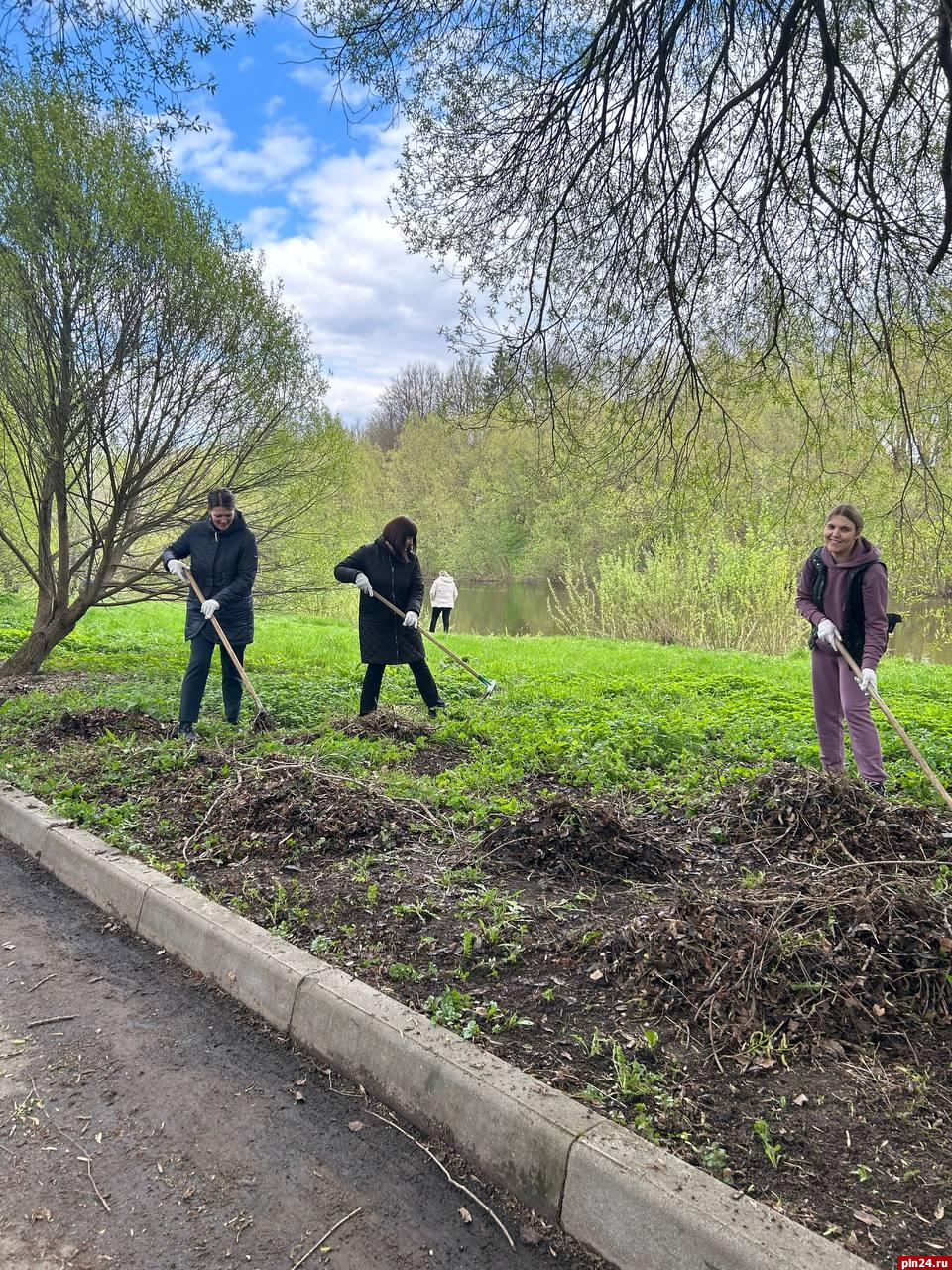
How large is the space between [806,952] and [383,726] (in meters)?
4.47

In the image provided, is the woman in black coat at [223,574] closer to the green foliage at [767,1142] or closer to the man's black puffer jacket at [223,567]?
the man's black puffer jacket at [223,567]

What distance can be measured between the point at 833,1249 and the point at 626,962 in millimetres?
1316

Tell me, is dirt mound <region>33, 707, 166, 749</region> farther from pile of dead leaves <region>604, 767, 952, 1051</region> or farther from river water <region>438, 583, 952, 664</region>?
river water <region>438, 583, 952, 664</region>

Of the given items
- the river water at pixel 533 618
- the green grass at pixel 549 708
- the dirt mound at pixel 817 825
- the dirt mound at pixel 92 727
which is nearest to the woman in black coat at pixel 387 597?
the green grass at pixel 549 708

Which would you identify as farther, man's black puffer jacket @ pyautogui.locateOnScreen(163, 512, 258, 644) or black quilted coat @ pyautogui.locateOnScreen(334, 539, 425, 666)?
black quilted coat @ pyautogui.locateOnScreen(334, 539, 425, 666)

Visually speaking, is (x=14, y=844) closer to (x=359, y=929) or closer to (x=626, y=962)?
(x=359, y=929)

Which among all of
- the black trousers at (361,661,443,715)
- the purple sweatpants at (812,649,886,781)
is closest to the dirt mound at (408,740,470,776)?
the black trousers at (361,661,443,715)

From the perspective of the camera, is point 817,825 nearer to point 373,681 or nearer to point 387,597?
point 373,681

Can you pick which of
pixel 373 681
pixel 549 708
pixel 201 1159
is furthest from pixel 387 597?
pixel 201 1159

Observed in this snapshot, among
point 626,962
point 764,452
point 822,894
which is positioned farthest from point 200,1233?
point 764,452

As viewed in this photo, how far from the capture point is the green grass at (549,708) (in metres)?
5.75

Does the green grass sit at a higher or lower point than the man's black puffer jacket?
lower

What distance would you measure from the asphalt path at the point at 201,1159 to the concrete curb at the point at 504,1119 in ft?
0.24

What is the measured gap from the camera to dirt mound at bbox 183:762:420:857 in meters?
4.33
